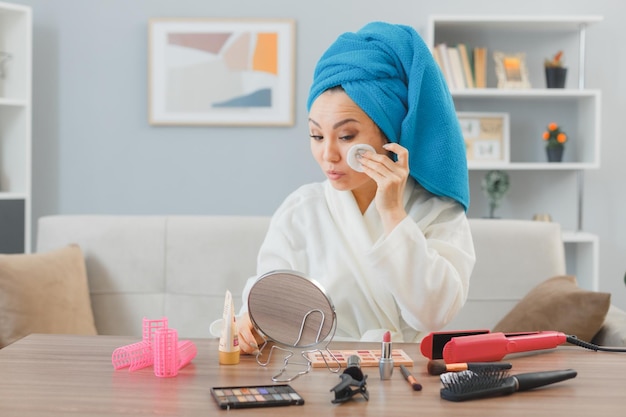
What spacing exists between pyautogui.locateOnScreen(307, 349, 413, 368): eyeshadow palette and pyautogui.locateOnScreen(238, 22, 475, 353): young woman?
16 cm

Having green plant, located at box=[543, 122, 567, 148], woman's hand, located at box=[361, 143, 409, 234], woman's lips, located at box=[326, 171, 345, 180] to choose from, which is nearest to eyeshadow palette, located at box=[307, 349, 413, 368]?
woman's hand, located at box=[361, 143, 409, 234]

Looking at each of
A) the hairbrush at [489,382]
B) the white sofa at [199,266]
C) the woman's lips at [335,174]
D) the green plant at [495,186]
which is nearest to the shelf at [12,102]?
the white sofa at [199,266]

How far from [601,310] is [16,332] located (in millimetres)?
1575

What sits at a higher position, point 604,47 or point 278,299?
point 604,47

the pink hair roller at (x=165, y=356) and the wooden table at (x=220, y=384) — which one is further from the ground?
the pink hair roller at (x=165, y=356)

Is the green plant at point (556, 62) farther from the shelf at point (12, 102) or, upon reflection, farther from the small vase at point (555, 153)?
the shelf at point (12, 102)

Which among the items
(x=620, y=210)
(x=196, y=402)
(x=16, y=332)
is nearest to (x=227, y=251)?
(x=16, y=332)

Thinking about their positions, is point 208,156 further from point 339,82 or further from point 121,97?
point 339,82

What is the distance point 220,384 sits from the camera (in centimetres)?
106

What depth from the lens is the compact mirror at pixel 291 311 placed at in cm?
114

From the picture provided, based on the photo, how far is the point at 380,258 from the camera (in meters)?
1.38

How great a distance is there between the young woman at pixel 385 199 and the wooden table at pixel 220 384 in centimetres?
19

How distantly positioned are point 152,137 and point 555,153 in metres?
1.99

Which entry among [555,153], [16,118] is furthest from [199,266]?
[555,153]
